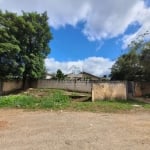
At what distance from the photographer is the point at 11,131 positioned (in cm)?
886

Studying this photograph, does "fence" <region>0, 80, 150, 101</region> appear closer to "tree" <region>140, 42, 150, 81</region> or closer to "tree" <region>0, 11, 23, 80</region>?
"tree" <region>0, 11, 23, 80</region>

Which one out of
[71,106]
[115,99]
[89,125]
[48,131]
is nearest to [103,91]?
[115,99]

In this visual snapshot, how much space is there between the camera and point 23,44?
3092cm

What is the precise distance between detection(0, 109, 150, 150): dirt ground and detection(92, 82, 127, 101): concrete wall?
29.2 ft

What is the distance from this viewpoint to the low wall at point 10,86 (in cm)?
2997

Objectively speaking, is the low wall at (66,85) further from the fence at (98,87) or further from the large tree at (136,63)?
the large tree at (136,63)

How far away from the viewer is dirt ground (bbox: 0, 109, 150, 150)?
6.89 meters

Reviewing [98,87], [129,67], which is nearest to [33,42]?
[129,67]

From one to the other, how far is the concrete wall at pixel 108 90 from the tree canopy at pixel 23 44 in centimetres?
1262

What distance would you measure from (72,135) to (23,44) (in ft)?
79.9

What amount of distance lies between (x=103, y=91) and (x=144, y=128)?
10416 millimetres

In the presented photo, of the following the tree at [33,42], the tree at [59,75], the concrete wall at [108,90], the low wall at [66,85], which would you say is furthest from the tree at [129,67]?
the tree at [59,75]

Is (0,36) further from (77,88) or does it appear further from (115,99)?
(115,99)

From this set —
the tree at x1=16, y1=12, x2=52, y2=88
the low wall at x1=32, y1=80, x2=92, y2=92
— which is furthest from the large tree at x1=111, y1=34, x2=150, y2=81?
the tree at x1=16, y1=12, x2=52, y2=88
